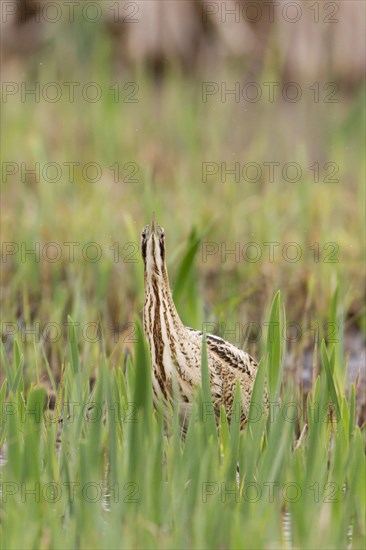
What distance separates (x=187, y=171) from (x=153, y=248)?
3.64m

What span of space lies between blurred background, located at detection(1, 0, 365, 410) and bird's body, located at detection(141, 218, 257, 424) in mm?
159

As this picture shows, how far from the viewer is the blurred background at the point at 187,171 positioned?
5.63 meters

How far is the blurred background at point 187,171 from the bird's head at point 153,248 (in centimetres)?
20

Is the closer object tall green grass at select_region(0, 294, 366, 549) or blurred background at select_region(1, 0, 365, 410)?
tall green grass at select_region(0, 294, 366, 549)

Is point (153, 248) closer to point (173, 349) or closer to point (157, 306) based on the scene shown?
point (157, 306)

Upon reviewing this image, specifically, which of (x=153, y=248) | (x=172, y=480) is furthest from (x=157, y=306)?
(x=172, y=480)

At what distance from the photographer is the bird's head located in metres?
4.13

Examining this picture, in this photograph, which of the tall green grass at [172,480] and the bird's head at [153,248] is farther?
the bird's head at [153,248]

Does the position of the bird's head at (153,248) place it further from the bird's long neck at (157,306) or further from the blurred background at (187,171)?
the blurred background at (187,171)

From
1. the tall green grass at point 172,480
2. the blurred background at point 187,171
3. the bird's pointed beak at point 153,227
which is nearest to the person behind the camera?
the tall green grass at point 172,480

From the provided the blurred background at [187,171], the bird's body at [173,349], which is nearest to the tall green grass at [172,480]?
the bird's body at [173,349]

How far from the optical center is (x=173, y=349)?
13.7 feet

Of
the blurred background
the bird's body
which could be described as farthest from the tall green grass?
the blurred background

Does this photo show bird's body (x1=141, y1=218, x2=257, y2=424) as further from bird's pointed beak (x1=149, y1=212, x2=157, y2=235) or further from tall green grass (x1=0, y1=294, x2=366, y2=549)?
tall green grass (x1=0, y1=294, x2=366, y2=549)
